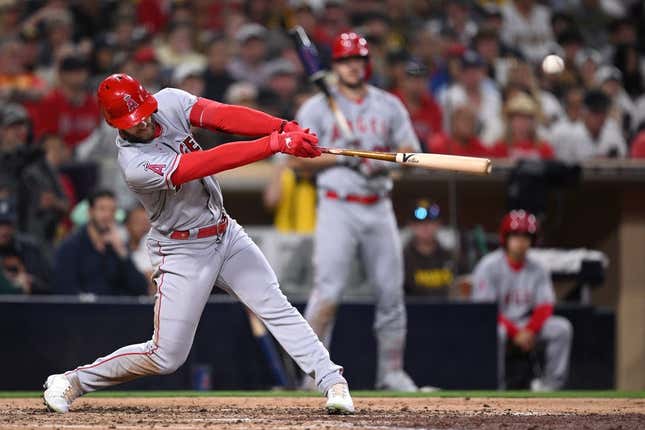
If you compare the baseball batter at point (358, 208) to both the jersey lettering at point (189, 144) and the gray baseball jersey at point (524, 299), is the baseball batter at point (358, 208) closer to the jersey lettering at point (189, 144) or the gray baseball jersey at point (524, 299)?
→ the gray baseball jersey at point (524, 299)

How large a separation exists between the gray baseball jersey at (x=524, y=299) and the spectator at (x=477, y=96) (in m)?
2.35

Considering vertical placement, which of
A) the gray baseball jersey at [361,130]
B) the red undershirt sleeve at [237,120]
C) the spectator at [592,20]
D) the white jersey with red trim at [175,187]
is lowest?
the white jersey with red trim at [175,187]

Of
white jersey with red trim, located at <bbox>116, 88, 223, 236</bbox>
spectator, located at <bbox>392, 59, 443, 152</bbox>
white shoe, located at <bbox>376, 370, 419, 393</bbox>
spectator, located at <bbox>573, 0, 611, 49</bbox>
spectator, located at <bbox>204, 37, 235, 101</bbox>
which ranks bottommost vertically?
white shoe, located at <bbox>376, 370, 419, 393</bbox>

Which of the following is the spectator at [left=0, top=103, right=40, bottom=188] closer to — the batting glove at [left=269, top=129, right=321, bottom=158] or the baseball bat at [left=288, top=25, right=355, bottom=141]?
the baseball bat at [left=288, top=25, right=355, bottom=141]

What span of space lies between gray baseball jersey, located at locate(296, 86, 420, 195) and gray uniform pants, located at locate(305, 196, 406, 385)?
0.12 m

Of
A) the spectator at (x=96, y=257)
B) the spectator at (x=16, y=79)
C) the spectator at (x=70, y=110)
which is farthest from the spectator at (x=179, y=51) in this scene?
the spectator at (x=96, y=257)

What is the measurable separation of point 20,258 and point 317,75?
107 inches

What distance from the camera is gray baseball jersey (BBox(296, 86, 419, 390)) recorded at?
8.11m

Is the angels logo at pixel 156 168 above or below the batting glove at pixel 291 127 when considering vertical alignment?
below

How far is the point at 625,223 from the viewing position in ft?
34.5

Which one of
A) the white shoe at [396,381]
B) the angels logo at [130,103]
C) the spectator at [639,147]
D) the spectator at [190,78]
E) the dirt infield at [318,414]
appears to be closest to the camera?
the dirt infield at [318,414]

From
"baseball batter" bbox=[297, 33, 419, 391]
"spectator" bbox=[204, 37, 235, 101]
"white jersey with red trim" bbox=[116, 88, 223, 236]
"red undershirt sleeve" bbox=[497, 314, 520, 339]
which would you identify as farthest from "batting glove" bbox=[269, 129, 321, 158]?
"spectator" bbox=[204, 37, 235, 101]

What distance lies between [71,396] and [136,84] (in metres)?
1.58

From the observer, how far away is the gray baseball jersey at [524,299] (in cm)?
927
